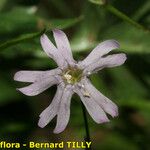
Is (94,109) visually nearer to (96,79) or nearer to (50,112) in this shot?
(50,112)

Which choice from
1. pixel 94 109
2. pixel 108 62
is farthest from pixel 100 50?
pixel 94 109

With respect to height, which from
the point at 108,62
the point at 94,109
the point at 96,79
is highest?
the point at 96,79

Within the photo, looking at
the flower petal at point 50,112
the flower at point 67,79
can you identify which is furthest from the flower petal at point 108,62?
the flower petal at point 50,112

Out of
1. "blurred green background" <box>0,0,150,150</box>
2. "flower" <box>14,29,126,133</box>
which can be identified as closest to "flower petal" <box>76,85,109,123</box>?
"flower" <box>14,29,126,133</box>

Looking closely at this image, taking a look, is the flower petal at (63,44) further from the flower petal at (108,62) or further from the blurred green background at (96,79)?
the blurred green background at (96,79)

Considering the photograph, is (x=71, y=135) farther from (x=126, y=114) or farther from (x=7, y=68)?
(x=7, y=68)

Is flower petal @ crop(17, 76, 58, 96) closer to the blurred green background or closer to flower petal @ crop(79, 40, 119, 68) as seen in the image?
flower petal @ crop(79, 40, 119, 68)
